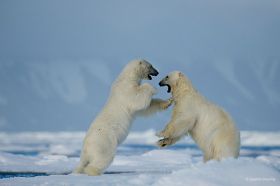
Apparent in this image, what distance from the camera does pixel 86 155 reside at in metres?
7.88

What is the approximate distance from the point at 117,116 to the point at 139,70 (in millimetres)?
965

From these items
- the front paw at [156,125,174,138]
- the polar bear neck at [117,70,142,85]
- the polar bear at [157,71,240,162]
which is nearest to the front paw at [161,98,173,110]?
the polar bear at [157,71,240,162]

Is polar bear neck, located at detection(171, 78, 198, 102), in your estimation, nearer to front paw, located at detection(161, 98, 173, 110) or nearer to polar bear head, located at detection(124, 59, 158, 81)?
front paw, located at detection(161, 98, 173, 110)

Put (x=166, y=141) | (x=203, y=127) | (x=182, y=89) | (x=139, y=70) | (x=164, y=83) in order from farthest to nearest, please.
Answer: (x=139, y=70) < (x=164, y=83) < (x=182, y=89) < (x=166, y=141) < (x=203, y=127)

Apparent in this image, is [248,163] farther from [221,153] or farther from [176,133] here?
A: [176,133]

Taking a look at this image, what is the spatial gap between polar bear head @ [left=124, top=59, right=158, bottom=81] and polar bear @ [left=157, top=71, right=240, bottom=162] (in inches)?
37.5

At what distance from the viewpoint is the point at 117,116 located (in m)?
8.00

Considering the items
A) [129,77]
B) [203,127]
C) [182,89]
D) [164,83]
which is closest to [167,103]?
[164,83]

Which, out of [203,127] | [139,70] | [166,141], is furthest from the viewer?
[139,70]

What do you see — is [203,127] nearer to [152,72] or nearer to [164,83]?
[164,83]

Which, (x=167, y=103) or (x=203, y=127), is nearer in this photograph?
(x=203, y=127)

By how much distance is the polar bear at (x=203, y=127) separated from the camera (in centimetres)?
737

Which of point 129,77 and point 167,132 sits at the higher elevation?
point 129,77

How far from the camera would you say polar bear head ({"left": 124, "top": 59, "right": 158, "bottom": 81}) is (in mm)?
8508
